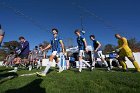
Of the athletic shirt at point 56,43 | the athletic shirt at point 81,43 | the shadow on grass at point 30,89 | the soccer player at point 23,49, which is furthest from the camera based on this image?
the soccer player at point 23,49

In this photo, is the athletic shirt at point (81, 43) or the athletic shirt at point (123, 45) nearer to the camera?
the athletic shirt at point (123, 45)

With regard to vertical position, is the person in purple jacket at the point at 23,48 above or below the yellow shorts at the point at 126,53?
above

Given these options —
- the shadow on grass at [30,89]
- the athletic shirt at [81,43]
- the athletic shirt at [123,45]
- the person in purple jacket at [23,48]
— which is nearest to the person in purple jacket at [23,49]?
the person in purple jacket at [23,48]

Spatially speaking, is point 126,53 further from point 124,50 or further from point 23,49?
point 23,49

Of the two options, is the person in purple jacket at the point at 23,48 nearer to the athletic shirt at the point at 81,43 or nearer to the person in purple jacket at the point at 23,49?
the person in purple jacket at the point at 23,49

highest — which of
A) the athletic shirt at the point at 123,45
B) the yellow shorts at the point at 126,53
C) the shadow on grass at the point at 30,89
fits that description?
the athletic shirt at the point at 123,45

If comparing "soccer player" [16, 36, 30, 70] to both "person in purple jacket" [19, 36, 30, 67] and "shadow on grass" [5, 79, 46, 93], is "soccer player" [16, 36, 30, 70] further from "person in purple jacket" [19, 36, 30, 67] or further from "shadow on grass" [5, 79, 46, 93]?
"shadow on grass" [5, 79, 46, 93]

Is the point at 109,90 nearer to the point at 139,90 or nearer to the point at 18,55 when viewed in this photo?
the point at 139,90

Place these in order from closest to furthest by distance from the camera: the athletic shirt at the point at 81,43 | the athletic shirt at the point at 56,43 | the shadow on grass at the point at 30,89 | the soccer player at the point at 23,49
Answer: the shadow on grass at the point at 30,89
the athletic shirt at the point at 56,43
the athletic shirt at the point at 81,43
the soccer player at the point at 23,49

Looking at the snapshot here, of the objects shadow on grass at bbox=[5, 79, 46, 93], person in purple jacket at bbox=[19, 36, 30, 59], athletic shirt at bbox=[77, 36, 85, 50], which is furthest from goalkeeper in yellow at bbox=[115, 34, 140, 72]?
shadow on grass at bbox=[5, 79, 46, 93]

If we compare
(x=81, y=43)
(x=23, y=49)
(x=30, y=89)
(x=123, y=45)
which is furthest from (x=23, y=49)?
(x=30, y=89)

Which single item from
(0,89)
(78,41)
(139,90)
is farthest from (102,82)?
(78,41)

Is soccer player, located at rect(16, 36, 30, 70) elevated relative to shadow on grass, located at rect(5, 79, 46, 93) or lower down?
elevated

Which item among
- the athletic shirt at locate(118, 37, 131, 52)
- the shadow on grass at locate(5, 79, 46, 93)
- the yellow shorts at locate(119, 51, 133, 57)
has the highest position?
the athletic shirt at locate(118, 37, 131, 52)
